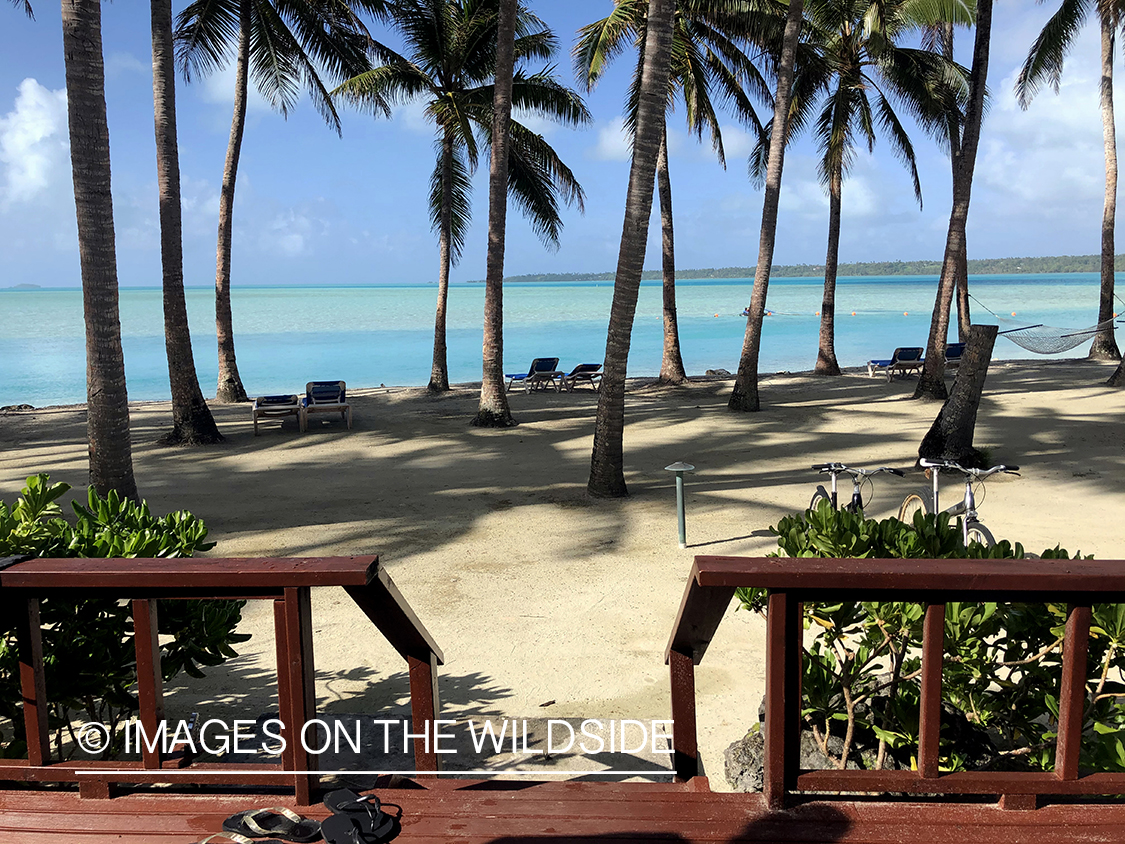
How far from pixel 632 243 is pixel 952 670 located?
642cm

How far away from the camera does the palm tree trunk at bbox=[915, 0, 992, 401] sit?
40.5 ft

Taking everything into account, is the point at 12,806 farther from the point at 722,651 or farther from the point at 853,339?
the point at 853,339

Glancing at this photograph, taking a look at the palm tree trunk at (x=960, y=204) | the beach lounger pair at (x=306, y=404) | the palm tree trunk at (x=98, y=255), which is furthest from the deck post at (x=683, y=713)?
the palm tree trunk at (x=960, y=204)

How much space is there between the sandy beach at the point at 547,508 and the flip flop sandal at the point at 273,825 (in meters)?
1.96

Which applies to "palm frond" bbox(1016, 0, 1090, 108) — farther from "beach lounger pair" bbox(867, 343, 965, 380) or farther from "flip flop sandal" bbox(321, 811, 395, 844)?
"flip flop sandal" bbox(321, 811, 395, 844)

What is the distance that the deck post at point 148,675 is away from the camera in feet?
6.61

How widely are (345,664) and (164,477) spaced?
20.5 ft

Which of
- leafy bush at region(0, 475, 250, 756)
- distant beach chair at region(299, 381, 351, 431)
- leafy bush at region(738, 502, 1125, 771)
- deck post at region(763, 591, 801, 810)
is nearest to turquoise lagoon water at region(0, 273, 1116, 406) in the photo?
distant beach chair at region(299, 381, 351, 431)

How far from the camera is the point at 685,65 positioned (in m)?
17.1

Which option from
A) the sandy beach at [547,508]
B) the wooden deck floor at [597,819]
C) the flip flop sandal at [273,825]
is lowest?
the sandy beach at [547,508]

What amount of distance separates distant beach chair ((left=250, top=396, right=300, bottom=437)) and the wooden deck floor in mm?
11336

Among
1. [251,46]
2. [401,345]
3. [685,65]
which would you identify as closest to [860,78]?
[685,65]

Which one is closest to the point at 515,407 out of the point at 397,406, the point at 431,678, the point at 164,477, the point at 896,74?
the point at 397,406

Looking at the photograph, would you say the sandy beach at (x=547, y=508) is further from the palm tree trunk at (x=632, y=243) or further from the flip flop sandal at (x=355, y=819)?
the flip flop sandal at (x=355, y=819)
